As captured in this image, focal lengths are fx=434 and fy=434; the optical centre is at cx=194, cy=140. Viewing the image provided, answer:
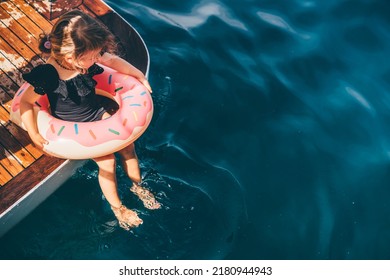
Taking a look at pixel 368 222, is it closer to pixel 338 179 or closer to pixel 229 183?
pixel 338 179

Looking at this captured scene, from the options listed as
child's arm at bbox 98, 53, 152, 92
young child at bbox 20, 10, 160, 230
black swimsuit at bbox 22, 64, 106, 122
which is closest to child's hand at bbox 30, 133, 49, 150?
young child at bbox 20, 10, 160, 230

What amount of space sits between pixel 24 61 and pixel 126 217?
172 cm

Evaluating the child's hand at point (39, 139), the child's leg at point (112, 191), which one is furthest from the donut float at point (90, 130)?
the child's leg at point (112, 191)

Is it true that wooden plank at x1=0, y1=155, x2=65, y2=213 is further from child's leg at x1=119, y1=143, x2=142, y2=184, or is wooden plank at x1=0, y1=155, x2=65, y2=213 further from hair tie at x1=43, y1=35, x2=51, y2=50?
hair tie at x1=43, y1=35, x2=51, y2=50

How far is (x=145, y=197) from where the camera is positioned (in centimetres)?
390

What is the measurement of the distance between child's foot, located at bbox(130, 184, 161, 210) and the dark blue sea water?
0.08m

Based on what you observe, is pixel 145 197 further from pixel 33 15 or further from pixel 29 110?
pixel 33 15

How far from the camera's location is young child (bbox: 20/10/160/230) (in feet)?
9.03

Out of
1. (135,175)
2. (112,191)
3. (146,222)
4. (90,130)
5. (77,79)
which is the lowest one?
(146,222)

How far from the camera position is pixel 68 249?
3.71 meters

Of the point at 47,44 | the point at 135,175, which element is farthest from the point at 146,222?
the point at 47,44

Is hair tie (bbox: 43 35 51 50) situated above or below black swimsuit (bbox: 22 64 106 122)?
above

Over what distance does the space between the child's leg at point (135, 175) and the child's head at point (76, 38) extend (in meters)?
0.97
